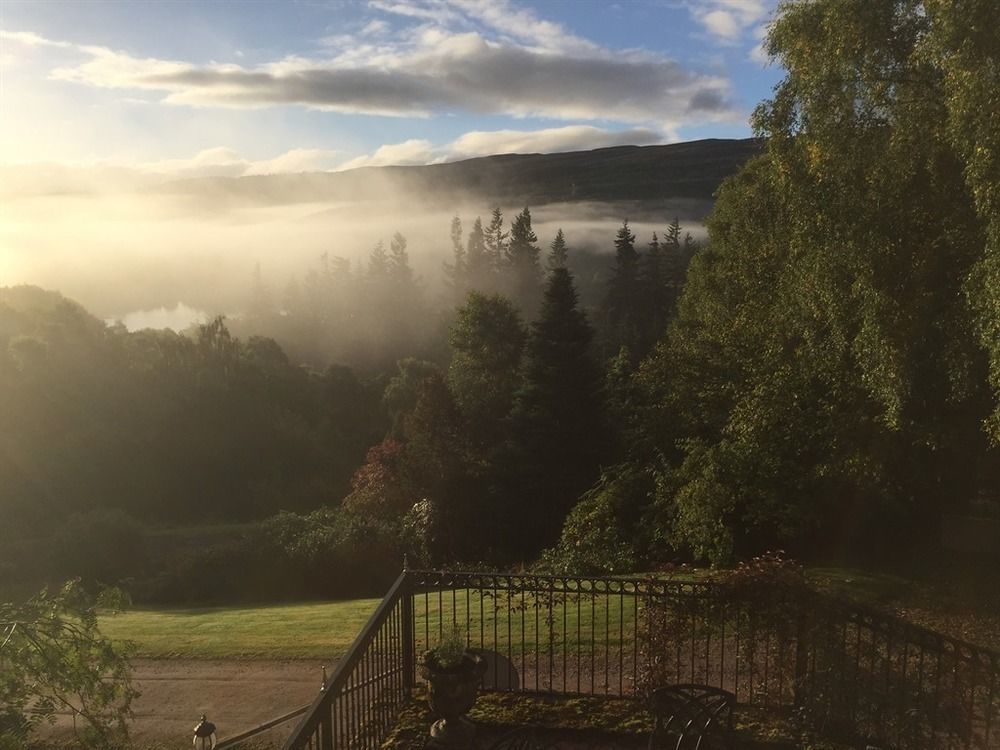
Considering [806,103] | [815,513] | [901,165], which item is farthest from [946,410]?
[806,103]

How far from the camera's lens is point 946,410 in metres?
12.9

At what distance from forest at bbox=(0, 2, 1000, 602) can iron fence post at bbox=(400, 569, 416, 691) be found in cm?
681

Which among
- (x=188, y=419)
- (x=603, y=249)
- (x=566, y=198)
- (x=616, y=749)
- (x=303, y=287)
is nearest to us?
(x=616, y=749)

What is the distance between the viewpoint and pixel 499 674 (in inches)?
360

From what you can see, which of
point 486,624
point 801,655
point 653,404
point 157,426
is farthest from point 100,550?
point 801,655

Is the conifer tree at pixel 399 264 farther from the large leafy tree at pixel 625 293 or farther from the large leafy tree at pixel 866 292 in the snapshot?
the large leafy tree at pixel 866 292

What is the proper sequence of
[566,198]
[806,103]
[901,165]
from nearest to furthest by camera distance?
1. [901,165]
2. [806,103]
3. [566,198]

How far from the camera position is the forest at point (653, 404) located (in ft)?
34.3

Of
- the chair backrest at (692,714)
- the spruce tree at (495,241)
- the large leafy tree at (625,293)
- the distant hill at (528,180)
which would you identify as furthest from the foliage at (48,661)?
the distant hill at (528,180)

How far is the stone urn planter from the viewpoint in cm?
733

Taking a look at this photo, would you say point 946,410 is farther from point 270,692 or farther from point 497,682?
point 270,692

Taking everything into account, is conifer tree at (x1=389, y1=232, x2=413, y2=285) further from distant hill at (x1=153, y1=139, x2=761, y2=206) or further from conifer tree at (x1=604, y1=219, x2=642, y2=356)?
distant hill at (x1=153, y1=139, x2=761, y2=206)

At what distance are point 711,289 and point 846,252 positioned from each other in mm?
12910

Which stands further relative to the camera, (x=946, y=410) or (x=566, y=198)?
(x=566, y=198)
